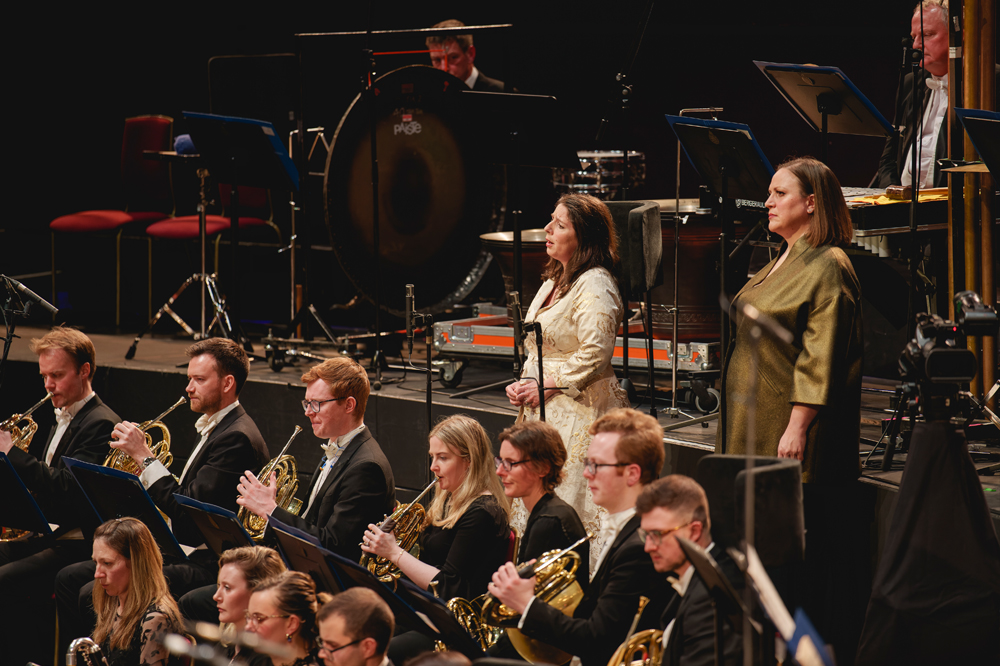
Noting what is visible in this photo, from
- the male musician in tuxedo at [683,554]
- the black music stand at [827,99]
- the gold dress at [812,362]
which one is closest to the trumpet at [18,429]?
the gold dress at [812,362]

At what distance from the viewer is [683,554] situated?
2.75 m

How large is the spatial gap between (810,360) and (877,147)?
145 inches

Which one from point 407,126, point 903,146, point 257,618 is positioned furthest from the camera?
point 407,126

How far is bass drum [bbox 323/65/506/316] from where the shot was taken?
6.15 m

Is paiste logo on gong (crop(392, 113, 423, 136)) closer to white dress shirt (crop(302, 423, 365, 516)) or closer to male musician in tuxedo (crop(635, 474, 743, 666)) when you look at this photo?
white dress shirt (crop(302, 423, 365, 516))

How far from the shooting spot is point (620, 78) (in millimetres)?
5043

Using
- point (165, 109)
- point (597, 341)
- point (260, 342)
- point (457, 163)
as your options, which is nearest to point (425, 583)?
point (597, 341)

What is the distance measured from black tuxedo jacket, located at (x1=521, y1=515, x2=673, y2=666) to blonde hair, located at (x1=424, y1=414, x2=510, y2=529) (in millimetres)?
738

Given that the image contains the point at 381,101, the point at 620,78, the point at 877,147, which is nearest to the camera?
the point at 620,78

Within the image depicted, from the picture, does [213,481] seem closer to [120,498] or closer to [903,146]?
[120,498]

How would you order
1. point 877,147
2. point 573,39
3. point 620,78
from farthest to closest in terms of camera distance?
point 573,39 < point 877,147 < point 620,78

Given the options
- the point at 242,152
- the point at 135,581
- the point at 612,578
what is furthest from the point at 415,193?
the point at 612,578

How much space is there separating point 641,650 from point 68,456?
3079mm

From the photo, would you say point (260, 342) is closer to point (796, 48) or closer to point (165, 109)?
point (165, 109)
